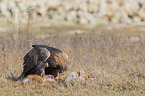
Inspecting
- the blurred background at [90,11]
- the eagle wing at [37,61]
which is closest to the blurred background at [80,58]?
the eagle wing at [37,61]

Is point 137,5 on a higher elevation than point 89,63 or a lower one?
higher

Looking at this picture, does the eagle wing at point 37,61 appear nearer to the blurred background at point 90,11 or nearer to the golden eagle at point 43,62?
the golden eagle at point 43,62

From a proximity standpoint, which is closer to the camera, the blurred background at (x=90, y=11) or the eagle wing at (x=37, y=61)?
the eagle wing at (x=37, y=61)

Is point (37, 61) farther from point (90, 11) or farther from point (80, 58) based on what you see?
point (90, 11)

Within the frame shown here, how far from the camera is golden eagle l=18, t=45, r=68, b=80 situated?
5012 millimetres

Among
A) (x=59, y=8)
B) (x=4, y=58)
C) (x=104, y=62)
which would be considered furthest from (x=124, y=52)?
(x=59, y=8)

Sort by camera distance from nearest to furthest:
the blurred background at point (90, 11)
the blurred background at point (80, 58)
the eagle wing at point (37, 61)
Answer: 1. the blurred background at point (80, 58)
2. the eagle wing at point (37, 61)
3. the blurred background at point (90, 11)

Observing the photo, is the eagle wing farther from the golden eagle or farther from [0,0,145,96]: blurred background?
[0,0,145,96]: blurred background

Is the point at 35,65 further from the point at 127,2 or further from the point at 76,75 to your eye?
the point at 127,2

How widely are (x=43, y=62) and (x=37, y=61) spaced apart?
0.14m

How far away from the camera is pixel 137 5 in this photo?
96.4 ft

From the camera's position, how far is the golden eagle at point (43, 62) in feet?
16.4

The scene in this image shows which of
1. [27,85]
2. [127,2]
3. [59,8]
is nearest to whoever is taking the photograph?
[27,85]

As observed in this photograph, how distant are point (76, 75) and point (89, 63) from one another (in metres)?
1.73
